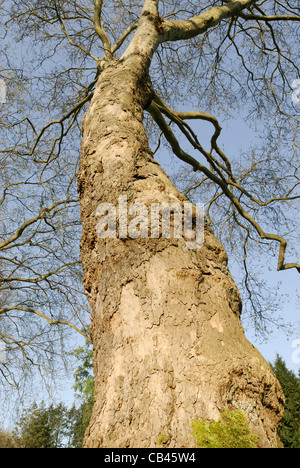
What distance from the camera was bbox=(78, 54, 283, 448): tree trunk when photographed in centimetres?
129

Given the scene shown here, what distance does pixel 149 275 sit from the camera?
1633 millimetres

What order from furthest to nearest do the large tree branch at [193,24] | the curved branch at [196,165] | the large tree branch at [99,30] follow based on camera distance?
the large tree branch at [99,30] < the large tree branch at [193,24] < the curved branch at [196,165]

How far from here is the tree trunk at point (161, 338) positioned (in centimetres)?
129

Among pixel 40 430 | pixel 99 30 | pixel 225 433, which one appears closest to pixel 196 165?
pixel 99 30

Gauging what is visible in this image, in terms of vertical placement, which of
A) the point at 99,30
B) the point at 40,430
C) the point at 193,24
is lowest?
the point at 40,430

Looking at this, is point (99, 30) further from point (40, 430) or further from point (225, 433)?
point (40, 430)

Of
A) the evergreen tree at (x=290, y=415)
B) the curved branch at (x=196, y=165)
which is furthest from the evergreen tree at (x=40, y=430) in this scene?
the curved branch at (x=196, y=165)

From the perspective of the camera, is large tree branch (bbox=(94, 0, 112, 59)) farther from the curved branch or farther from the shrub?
the shrub

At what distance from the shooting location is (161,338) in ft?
4.70

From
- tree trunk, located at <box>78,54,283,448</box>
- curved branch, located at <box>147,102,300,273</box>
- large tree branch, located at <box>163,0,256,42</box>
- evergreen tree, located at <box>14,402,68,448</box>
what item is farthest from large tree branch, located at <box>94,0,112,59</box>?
evergreen tree, located at <box>14,402,68,448</box>

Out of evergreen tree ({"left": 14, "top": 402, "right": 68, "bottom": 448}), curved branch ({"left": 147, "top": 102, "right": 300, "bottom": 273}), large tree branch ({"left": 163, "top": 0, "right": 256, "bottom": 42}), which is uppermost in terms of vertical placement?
large tree branch ({"left": 163, "top": 0, "right": 256, "bottom": 42})

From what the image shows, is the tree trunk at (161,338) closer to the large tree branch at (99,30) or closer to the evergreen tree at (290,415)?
the large tree branch at (99,30)

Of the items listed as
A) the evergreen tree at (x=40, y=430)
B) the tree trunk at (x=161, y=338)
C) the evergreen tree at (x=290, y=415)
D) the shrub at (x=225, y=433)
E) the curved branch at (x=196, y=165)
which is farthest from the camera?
the evergreen tree at (x=40, y=430)

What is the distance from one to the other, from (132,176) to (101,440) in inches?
53.4
